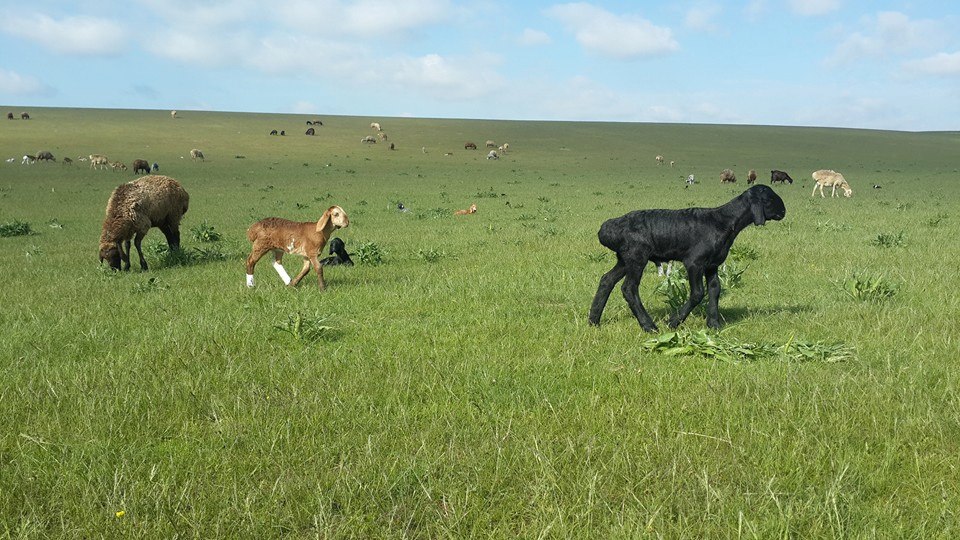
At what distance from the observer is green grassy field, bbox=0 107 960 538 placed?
134 inches

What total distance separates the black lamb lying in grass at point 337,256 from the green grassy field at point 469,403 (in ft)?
1.68

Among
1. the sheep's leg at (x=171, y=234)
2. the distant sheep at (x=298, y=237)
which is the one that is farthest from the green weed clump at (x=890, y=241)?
the sheep's leg at (x=171, y=234)

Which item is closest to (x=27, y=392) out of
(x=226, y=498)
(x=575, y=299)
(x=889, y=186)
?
(x=226, y=498)

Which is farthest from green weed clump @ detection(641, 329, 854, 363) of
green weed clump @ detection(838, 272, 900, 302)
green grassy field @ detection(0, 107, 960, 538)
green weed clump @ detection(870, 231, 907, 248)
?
green weed clump @ detection(870, 231, 907, 248)

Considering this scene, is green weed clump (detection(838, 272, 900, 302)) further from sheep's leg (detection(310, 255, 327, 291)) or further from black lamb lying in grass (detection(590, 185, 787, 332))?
sheep's leg (detection(310, 255, 327, 291))

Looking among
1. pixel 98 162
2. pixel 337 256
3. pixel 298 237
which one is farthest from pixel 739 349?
pixel 98 162

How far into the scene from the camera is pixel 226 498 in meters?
3.51

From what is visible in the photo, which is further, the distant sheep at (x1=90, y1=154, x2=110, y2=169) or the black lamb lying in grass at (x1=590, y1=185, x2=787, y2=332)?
the distant sheep at (x1=90, y1=154, x2=110, y2=169)

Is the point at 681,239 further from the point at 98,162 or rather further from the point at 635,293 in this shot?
the point at 98,162

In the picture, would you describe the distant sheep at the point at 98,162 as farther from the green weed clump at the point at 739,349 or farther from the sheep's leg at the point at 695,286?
the green weed clump at the point at 739,349

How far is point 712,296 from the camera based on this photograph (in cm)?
723

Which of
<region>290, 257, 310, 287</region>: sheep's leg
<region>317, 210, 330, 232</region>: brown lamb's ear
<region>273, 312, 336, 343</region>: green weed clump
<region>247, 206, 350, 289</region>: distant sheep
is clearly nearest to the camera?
<region>273, 312, 336, 343</region>: green weed clump

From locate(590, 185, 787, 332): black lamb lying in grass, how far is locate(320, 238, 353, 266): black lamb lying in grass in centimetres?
644

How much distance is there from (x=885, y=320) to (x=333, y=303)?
6509 millimetres
